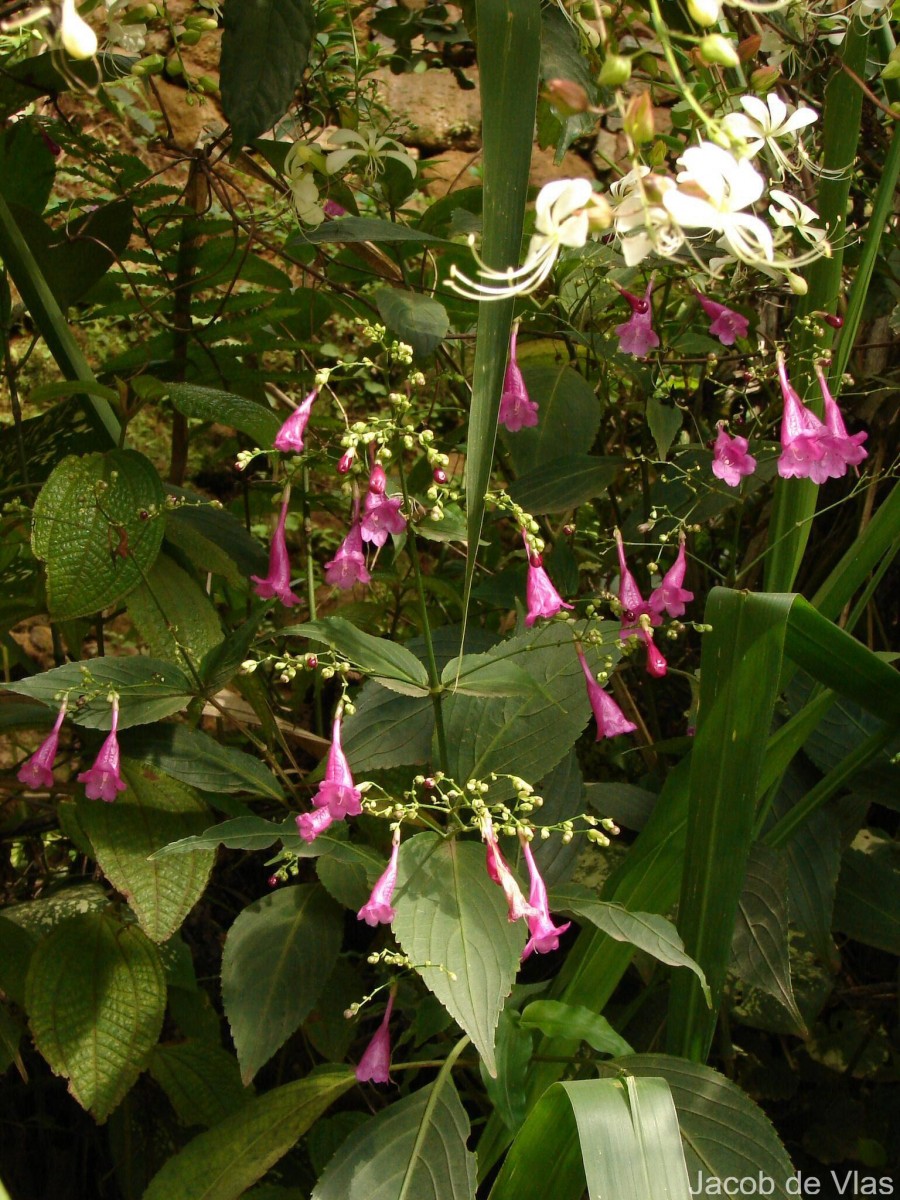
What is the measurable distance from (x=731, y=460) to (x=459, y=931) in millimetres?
541

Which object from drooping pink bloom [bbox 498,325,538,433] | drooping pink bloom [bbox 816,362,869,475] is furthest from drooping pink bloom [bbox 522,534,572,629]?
drooping pink bloom [bbox 816,362,869,475]

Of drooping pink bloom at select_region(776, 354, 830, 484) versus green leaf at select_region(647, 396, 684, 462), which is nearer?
drooping pink bloom at select_region(776, 354, 830, 484)

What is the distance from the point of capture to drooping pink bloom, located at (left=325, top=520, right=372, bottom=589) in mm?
905

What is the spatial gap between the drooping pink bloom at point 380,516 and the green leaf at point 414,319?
0.12m

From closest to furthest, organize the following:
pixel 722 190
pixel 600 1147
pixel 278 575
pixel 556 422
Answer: pixel 722 190 < pixel 600 1147 < pixel 278 575 < pixel 556 422

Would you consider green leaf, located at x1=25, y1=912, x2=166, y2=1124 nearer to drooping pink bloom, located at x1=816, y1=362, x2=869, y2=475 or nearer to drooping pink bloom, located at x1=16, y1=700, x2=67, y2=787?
drooping pink bloom, located at x1=16, y1=700, x2=67, y2=787

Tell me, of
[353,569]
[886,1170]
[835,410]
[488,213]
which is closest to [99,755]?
[353,569]

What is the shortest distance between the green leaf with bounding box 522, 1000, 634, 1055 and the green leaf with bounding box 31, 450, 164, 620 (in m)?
0.49

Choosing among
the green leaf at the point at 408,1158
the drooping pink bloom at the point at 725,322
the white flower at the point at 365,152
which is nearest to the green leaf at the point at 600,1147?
the green leaf at the point at 408,1158

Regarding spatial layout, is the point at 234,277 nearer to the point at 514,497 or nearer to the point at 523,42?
the point at 514,497

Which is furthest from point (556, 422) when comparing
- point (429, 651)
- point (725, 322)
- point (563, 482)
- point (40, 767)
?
point (40, 767)

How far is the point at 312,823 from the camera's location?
2.66 feet

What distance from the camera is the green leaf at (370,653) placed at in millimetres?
789

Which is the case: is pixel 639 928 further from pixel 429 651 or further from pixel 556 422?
pixel 556 422
